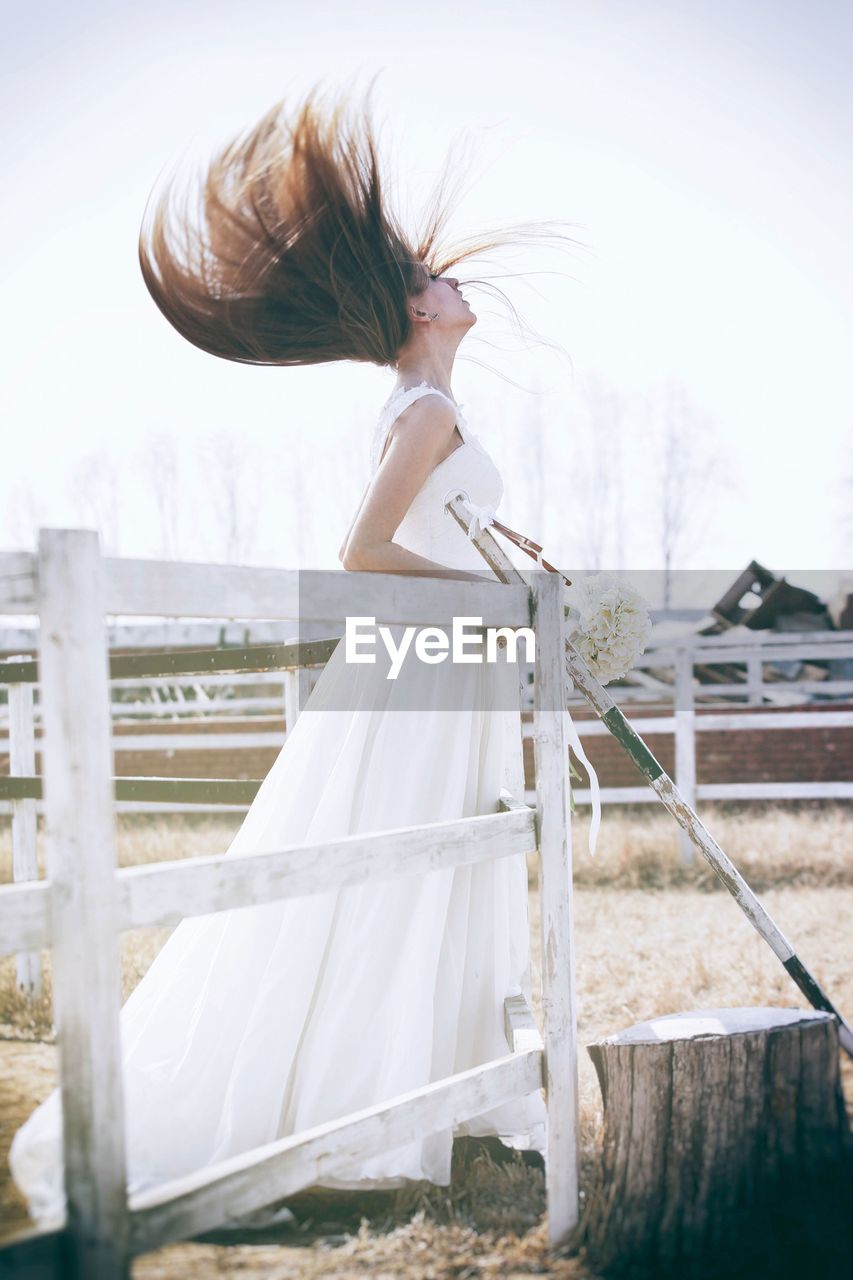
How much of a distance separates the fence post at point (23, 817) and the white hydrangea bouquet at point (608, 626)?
7.59 feet

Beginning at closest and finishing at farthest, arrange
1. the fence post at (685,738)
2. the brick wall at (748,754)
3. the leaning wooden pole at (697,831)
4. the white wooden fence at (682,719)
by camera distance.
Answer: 1. the leaning wooden pole at (697,831)
2. the white wooden fence at (682,719)
3. the fence post at (685,738)
4. the brick wall at (748,754)

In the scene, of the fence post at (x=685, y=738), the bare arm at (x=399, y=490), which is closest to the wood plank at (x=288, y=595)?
the bare arm at (x=399, y=490)

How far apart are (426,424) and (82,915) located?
1.52 m

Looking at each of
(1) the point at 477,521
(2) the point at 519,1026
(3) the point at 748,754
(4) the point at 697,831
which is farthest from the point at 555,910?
(3) the point at 748,754

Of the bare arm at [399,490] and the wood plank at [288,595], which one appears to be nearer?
the wood plank at [288,595]

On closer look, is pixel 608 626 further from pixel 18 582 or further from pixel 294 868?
pixel 18 582

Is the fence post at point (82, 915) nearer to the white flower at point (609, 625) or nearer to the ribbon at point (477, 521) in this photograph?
the ribbon at point (477, 521)

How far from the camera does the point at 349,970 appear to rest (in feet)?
7.79

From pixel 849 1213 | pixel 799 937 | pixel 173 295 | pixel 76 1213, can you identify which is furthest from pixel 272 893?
pixel 799 937

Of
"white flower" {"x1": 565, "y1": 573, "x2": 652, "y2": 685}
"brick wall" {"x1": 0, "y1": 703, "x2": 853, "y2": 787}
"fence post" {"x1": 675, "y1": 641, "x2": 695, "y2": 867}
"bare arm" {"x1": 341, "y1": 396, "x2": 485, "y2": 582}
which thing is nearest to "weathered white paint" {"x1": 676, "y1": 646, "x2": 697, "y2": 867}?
"fence post" {"x1": 675, "y1": 641, "x2": 695, "y2": 867}

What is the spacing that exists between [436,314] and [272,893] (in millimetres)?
1813

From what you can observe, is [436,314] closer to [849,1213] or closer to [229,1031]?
[229,1031]

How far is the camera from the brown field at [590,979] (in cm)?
199

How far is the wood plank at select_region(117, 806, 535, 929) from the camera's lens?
4.64ft
